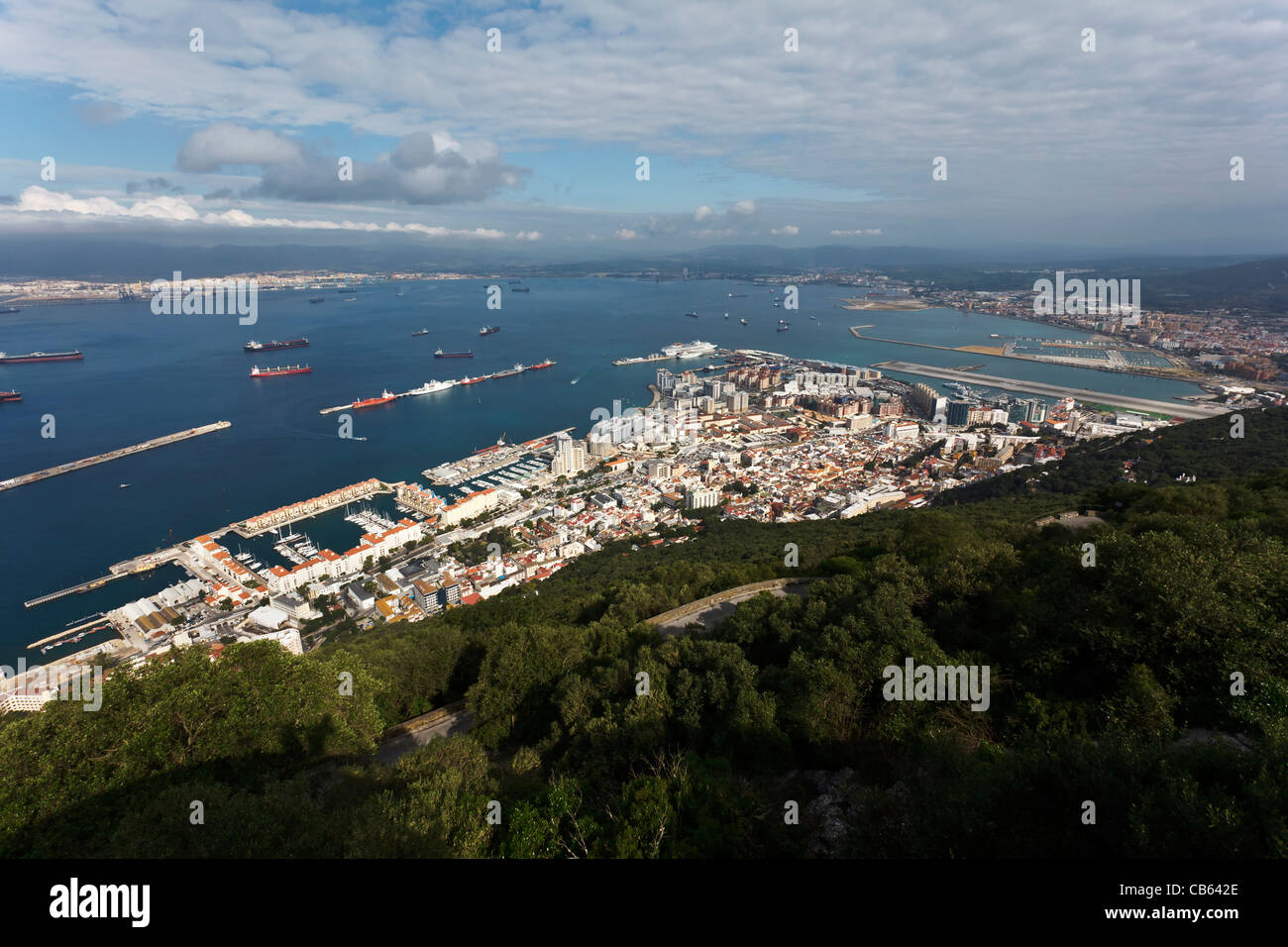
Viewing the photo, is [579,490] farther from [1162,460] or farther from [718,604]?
[1162,460]

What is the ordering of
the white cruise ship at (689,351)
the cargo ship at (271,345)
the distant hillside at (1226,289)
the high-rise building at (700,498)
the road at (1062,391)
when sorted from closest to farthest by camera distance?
1. the high-rise building at (700,498)
2. the road at (1062,391)
3. the cargo ship at (271,345)
4. the white cruise ship at (689,351)
5. the distant hillside at (1226,289)

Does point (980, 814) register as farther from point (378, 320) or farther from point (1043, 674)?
point (378, 320)

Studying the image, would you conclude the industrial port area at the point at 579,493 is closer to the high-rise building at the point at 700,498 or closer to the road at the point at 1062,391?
the high-rise building at the point at 700,498

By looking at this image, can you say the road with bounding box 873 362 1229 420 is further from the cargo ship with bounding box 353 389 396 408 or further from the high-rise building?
the cargo ship with bounding box 353 389 396 408

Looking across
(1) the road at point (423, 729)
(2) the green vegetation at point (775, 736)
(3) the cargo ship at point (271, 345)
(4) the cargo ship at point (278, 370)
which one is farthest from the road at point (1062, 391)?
(3) the cargo ship at point (271, 345)

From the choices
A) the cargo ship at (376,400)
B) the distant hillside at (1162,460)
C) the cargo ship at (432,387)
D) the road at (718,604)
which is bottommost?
the road at (718,604)

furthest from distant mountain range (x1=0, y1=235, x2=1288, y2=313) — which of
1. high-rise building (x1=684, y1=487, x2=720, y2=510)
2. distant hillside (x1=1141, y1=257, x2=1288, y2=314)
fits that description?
high-rise building (x1=684, y1=487, x2=720, y2=510)
